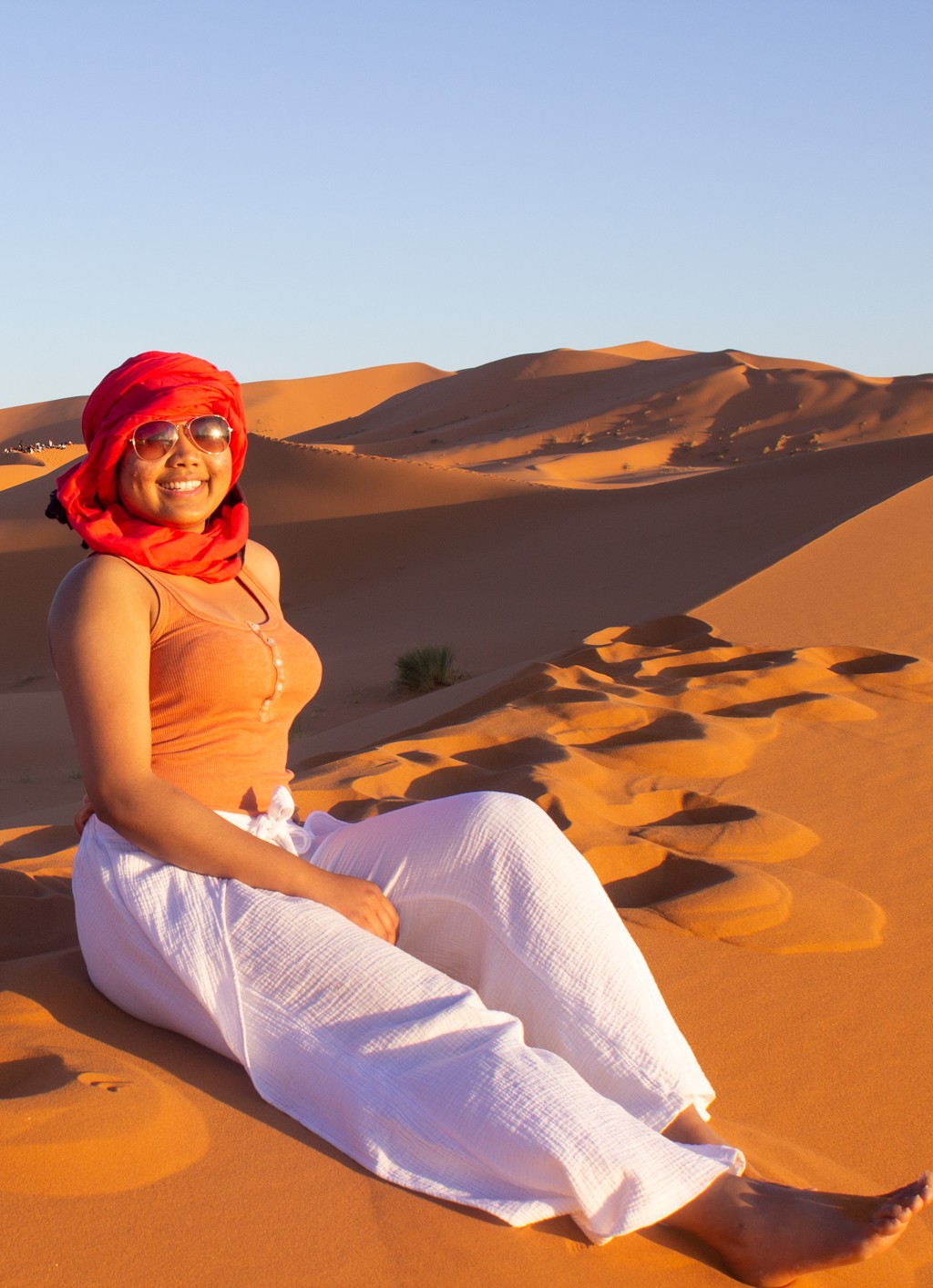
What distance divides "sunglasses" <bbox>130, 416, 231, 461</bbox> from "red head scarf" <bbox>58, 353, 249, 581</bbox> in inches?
0.8

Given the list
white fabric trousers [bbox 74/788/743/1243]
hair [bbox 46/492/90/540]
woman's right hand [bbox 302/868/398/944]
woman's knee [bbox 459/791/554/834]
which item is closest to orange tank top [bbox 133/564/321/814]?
white fabric trousers [bbox 74/788/743/1243]

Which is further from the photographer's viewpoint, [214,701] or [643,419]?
[643,419]

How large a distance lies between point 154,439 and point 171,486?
4.5 inches

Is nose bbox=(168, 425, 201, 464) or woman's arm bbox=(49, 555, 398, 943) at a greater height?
nose bbox=(168, 425, 201, 464)

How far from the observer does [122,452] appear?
119 inches

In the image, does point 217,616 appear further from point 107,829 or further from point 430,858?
point 430,858

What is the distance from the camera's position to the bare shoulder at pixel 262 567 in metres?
3.41

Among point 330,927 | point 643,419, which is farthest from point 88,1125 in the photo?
point 643,419

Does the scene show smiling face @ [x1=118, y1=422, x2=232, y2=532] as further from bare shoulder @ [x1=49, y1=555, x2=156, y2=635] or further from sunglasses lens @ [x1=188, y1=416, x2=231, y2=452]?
bare shoulder @ [x1=49, y1=555, x2=156, y2=635]

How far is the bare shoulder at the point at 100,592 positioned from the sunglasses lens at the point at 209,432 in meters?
0.37

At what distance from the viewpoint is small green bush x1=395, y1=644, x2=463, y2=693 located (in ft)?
36.0

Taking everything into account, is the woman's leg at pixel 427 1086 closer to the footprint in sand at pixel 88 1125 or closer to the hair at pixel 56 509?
the footprint in sand at pixel 88 1125

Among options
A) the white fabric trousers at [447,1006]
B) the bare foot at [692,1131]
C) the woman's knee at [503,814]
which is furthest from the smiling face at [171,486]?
the bare foot at [692,1131]

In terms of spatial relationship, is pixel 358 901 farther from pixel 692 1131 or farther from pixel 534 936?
pixel 692 1131
